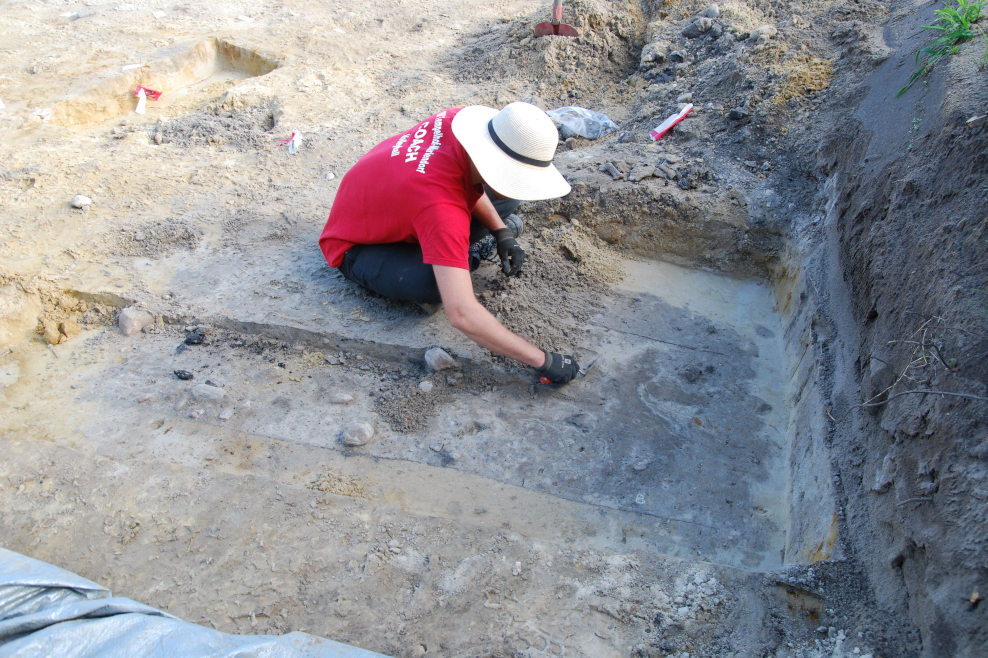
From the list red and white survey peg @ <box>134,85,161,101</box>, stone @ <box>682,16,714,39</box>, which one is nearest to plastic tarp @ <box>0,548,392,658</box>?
red and white survey peg @ <box>134,85,161,101</box>

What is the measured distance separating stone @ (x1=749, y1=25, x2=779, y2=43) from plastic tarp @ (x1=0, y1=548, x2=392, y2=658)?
13.8ft

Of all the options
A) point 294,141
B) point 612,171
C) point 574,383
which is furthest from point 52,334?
point 612,171

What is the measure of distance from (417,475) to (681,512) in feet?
3.23

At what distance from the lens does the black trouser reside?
2.57 metres

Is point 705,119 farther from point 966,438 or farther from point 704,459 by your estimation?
point 966,438

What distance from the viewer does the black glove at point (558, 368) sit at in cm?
242

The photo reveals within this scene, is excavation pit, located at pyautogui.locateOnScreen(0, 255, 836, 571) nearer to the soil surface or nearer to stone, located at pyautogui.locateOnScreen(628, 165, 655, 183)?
the soil surface

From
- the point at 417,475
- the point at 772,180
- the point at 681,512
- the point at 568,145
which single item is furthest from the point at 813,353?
the point at 568,145

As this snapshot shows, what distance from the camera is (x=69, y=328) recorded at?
2.69 meters

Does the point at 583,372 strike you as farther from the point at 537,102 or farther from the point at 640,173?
the point at 537,102

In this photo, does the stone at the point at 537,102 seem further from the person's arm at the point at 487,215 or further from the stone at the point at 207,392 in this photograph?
the stone at the point at 207,392

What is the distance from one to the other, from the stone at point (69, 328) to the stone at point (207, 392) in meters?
0.77

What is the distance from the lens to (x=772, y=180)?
320cm

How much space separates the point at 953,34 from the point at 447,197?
8.08ft
